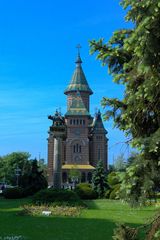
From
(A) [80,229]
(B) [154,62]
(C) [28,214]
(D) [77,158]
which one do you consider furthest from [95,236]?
(D) [77,158]

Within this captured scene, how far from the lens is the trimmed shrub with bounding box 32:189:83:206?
1075 inches

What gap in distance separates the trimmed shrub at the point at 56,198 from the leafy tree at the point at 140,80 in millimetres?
21238

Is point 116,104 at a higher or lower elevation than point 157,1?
lower

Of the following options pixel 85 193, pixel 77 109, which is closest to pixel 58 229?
pixel 85 193

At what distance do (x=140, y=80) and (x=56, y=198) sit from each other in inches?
901

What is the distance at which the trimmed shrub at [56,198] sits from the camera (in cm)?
2731

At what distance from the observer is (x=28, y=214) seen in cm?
2238

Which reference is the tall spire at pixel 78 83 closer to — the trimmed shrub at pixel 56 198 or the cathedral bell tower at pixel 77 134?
the cathedral bell tower at pixel 77 134

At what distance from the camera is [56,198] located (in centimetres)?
2791

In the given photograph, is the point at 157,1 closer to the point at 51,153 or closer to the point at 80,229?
the point at 80,229

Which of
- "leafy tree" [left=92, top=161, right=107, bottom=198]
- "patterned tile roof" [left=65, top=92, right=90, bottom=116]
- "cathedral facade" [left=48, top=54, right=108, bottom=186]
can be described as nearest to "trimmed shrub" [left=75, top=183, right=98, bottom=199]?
"leafy tree" [left=92, top=161, right=107, bottom=198]

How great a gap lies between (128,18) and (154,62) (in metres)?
0.90

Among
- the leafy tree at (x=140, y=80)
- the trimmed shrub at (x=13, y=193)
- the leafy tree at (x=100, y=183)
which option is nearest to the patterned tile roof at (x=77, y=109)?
the leafy tree at (x=100, y=183)

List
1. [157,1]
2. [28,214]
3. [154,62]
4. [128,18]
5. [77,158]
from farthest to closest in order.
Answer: [77,158], [28,214], [128,18], [154,62], [157,1]
